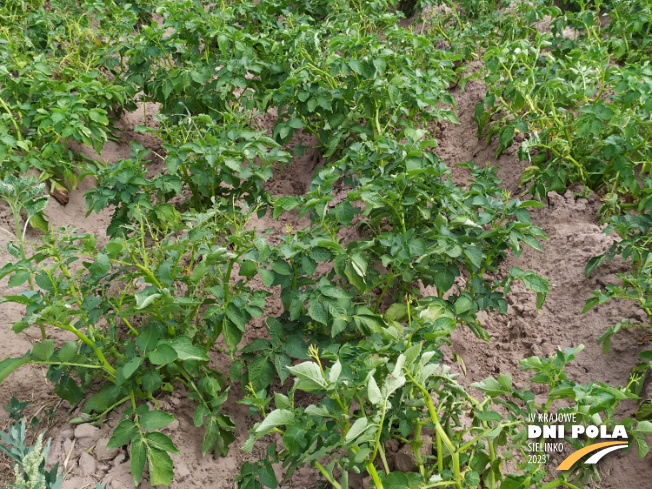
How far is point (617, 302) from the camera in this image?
7.08 feet

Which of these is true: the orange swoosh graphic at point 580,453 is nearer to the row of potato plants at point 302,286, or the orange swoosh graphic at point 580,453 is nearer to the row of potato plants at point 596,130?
the row of potato plants at point 302,286

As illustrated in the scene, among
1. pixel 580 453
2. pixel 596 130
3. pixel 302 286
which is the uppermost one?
pixel 596 130

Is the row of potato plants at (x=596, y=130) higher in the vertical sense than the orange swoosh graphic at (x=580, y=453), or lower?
higher

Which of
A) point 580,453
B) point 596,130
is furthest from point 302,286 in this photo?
point 596,130

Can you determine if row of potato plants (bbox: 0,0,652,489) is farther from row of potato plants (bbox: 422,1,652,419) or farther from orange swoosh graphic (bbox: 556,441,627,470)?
row of potato plants (bbox: 422,1,652,419)

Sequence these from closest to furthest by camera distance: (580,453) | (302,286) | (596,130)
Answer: (580,453) < (302,286) < (596,130)

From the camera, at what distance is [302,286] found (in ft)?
7.40

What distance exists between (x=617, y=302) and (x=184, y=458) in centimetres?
178

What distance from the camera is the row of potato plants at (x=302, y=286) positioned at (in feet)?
4.80

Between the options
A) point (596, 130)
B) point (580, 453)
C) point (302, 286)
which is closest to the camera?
point (580, 453)

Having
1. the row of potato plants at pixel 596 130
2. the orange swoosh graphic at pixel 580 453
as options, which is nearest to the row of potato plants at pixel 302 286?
the orange swoosh graphic at pixel 580 453

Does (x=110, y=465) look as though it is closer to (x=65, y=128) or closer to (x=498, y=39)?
(x=65, y=128)

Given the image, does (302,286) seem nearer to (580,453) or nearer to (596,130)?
(580,453)

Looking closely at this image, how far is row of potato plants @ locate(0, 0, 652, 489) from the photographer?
146 cm
